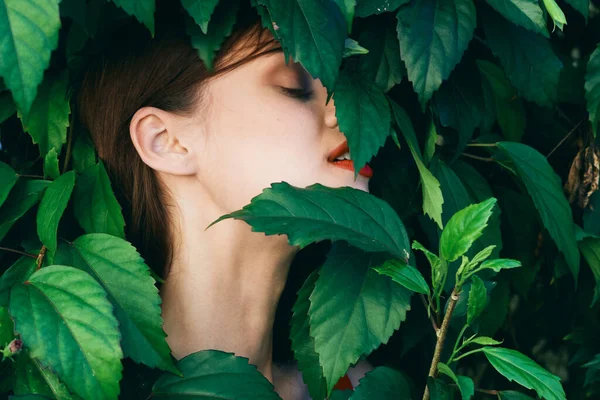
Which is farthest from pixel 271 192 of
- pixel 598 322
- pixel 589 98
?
pixel 598 322

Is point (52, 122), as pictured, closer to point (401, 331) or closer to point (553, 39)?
point (401, 331)

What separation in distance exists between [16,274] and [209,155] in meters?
0.33

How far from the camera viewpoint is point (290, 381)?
147 centimetres

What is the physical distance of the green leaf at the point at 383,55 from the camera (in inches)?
44.8

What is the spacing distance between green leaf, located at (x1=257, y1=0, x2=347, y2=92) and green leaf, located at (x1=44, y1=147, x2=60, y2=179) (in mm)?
396

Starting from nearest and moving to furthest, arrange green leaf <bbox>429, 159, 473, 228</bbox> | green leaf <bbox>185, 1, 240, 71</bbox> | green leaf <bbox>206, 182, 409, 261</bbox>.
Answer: green leaf <bbox>206, 182, 409, 261</bbox> < green leaf <bbox>185, 1, 240, 71</bbox> < green leaf <bbox>429, 159, 473, 228</bbox>

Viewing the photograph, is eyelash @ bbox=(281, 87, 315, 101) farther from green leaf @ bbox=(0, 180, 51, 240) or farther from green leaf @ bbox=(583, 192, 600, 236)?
green leaf @ bbox=(583, 192, 600, 236)

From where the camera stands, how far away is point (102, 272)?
104 cm

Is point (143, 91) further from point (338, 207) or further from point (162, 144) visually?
point (338, 207)

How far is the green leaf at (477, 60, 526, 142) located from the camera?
142 centimetres

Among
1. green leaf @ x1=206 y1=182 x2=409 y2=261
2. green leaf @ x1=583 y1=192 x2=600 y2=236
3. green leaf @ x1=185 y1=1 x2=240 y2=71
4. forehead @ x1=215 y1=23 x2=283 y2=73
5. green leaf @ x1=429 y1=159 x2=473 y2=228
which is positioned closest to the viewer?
green leaf @ x1=206 y1=182 x2=409 y2=261

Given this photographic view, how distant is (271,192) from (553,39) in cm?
88

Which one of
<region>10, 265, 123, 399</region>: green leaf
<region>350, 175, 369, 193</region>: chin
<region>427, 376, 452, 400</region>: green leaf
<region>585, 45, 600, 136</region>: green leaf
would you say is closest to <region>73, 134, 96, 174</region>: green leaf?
<region>10, 265, 123, 399</region>: green leaf

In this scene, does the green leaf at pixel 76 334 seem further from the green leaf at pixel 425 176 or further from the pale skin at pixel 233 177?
the green leaf at pixel 425 176
